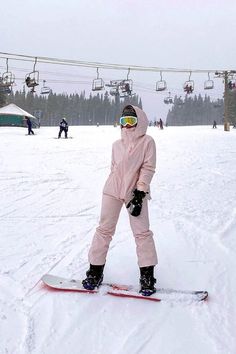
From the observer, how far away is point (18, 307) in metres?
3.25

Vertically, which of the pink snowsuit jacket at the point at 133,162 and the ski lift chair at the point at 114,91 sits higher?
the ski lift chair at the point at 114,91

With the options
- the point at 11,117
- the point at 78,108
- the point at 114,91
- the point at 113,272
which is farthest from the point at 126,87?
the point at 78,108

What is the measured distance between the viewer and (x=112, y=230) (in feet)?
11.9

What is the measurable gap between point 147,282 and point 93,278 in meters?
0.50

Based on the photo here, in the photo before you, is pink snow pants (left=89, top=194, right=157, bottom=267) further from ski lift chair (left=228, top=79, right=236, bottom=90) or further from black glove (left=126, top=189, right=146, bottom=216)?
ski lift chair (left=228, top=79, right=236, bottom=90)

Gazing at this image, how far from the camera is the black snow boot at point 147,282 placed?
347 centimetres

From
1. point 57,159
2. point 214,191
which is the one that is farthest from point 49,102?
point 214,191

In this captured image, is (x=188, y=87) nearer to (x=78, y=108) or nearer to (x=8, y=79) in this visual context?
(x=8, y=79)

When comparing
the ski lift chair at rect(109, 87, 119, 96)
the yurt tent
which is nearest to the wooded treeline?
the yurt tent

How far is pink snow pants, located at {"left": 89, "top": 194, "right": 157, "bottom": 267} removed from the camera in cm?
357

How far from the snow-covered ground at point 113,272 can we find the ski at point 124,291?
61 millimetres

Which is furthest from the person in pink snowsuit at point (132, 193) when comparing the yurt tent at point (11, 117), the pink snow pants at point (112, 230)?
the yurt tent at point (11, 117)

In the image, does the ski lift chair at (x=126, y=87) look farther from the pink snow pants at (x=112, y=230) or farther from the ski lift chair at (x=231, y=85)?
the pink snow pants at (x=112, y=230)

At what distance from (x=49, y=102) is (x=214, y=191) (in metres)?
101
